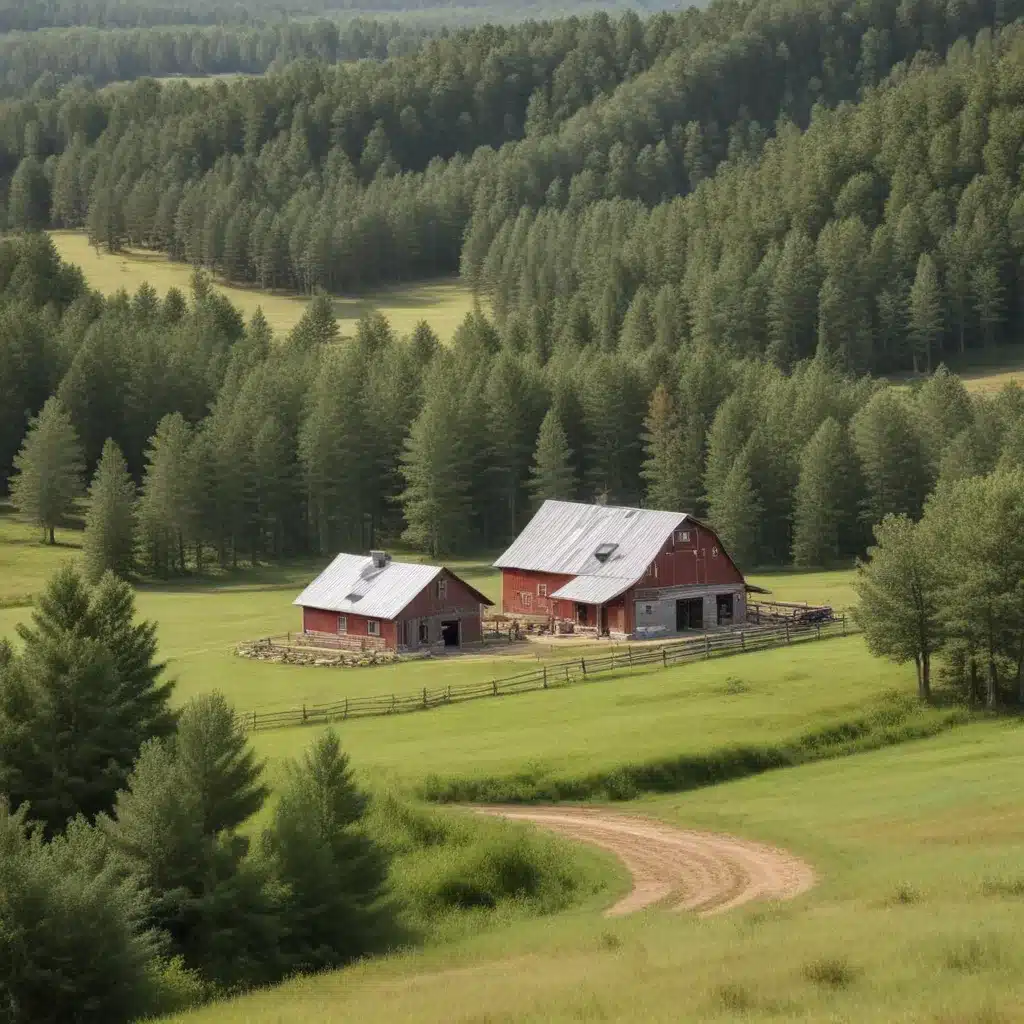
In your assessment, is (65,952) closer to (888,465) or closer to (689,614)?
(689,614)

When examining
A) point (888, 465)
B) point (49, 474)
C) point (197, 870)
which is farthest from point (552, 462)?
point (197, 870)

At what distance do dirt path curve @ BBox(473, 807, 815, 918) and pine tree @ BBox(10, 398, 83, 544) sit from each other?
72.3m

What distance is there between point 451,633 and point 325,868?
46572 mm

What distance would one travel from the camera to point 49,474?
128m

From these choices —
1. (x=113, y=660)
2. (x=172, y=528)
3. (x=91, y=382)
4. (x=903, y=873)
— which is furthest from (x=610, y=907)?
(x=91, y=382)

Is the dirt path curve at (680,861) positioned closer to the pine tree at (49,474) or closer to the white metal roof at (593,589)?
the white metal roof at (593,589)

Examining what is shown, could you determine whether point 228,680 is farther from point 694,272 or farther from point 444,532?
point 694,272

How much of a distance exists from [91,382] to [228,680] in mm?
63579

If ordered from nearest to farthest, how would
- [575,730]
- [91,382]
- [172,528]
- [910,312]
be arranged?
[575,730] < [172,528] < [91,382] < [910,312]

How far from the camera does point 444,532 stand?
124375 mm

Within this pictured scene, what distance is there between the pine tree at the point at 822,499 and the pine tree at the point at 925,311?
5696 cm

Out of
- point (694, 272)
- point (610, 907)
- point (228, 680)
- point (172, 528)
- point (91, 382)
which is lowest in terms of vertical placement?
point (610, 907)

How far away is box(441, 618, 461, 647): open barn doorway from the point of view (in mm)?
93750

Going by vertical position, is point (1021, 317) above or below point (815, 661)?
above
